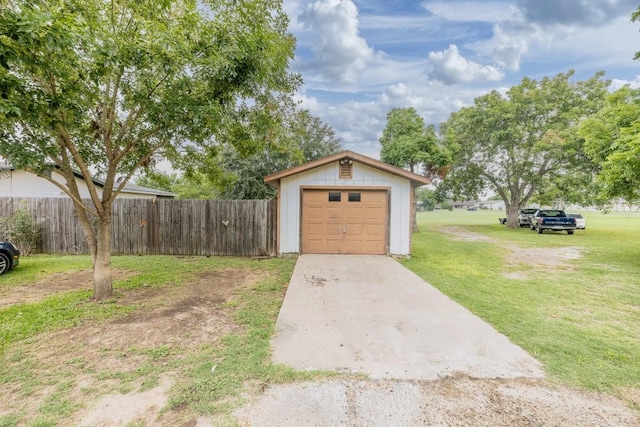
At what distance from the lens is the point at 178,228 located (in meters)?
9.64

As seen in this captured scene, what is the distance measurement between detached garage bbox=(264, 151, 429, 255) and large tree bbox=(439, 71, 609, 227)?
1307 cm

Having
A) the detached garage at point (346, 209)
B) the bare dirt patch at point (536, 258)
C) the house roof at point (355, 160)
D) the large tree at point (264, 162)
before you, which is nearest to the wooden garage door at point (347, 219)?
the detached garage at point (346, 209)

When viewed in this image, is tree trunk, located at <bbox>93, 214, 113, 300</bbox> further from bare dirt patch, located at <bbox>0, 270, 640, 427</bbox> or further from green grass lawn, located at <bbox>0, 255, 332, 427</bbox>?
bare dirt patch, located at <bbox>0, 270, 640, 427</bbox>

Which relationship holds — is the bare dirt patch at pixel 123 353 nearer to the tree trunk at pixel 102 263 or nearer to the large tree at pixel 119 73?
the tree trunk at pixel 102 263

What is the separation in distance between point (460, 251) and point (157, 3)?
11.1 m

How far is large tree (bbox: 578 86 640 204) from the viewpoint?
7230 mm

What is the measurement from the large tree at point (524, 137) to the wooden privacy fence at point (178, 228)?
51.2ft

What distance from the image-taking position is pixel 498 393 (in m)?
2.54

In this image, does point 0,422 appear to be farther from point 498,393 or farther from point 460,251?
point 460,251

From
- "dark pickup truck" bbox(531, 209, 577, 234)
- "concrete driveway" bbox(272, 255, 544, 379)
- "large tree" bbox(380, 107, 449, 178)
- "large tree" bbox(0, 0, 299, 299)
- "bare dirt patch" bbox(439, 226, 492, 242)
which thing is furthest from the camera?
"large tree" bbox(380, 107, 449, 178)

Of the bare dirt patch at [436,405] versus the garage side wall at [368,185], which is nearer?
the bare dirt patch at [436,405]

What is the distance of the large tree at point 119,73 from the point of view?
3.23 metres

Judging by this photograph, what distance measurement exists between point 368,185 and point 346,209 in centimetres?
98

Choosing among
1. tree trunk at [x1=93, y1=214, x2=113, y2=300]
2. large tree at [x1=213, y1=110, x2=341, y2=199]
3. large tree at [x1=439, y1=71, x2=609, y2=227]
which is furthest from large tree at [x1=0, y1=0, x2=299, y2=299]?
large tree at [x1=439, y1=71, x2=609, y2=227]
